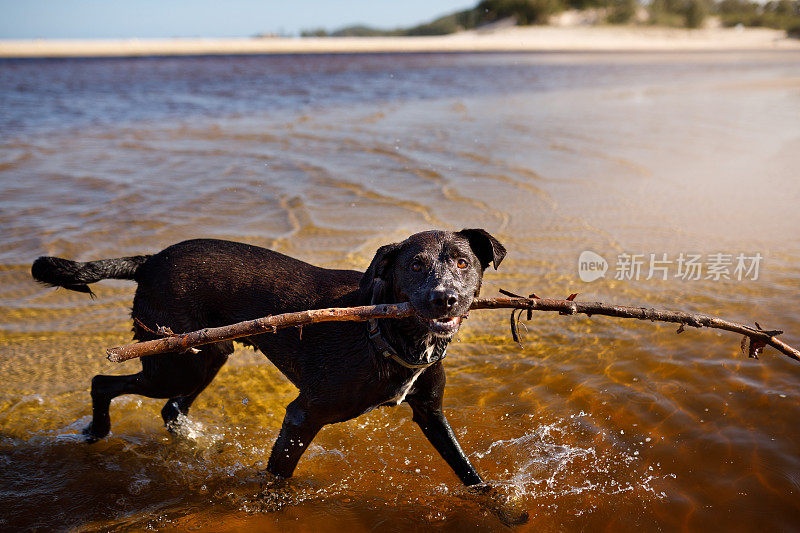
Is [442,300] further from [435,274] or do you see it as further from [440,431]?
[440,431]

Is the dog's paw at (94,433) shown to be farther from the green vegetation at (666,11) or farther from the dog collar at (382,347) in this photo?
the green vegetation at (666,11)

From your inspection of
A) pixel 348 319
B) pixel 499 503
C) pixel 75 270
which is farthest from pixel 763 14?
pixel 75 270

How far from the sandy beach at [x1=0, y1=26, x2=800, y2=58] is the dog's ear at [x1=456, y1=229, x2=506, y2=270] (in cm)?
5643

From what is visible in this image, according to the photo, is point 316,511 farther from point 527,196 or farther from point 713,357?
point 527,196

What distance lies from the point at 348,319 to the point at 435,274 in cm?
Answer: 51

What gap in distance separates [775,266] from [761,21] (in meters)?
80.7

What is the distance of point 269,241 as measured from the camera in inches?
320

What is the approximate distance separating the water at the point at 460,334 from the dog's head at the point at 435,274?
4.58 feet

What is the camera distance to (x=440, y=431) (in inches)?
156

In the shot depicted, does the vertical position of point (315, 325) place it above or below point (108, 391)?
above

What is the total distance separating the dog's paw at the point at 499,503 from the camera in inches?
151

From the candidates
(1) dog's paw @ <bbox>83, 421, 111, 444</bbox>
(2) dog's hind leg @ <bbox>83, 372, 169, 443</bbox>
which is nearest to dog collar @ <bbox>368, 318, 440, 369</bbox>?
(2) dog's hind leg @ <bbox>83, 372, 169, 443</bbox>

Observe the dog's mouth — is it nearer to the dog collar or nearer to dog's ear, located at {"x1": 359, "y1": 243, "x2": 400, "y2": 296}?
the dog collar

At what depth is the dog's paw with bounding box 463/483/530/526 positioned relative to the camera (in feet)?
12.6
